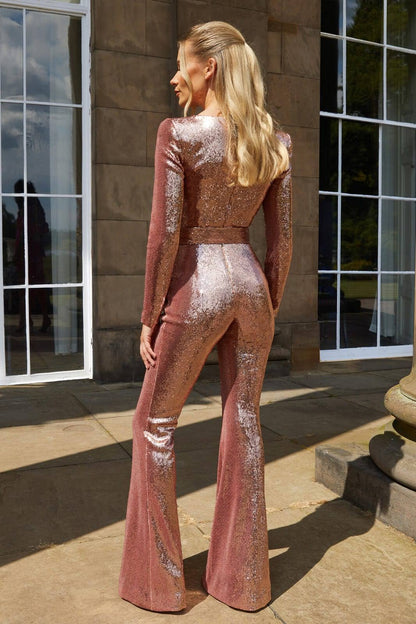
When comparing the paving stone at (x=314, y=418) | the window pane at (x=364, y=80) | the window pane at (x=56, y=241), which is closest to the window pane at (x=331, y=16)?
the window pane at (x=364, y=80)

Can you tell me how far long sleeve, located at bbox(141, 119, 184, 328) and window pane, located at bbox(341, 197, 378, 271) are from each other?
18.7ft

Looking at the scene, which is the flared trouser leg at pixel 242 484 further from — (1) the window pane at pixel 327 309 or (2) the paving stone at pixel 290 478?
(1) the window pane at pixel 327 309

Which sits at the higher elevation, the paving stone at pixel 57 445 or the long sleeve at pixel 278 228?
the long sleeve at pixel 278 228

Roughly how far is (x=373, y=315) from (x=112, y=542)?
563cm

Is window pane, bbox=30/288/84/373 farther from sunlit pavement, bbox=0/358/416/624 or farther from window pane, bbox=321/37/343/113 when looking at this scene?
window pane, bbox=321/37/343/113

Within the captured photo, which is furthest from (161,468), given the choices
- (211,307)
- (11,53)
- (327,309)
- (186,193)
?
(327,309)

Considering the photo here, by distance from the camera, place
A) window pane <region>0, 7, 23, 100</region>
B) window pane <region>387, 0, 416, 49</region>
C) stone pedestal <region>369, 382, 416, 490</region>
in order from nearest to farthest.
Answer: stone pedestal <region>369, 382, 416, 490</region> → window pane <region>0, 7, 23, 100</region> → window pane <region>387, 0, 416, 49</region>

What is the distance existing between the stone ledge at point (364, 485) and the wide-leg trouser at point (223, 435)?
3.08 feet

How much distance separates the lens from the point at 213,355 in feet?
21.2

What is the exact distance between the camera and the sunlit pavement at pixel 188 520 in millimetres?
2402

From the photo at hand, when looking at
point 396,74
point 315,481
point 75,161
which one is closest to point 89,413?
point 315,481

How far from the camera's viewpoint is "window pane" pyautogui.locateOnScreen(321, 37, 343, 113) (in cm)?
739

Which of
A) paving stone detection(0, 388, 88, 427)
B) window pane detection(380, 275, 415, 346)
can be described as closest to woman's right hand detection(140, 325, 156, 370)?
paving stone detection(0, 388, 88, 427)

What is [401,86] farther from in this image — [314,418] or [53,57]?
[314,418]
